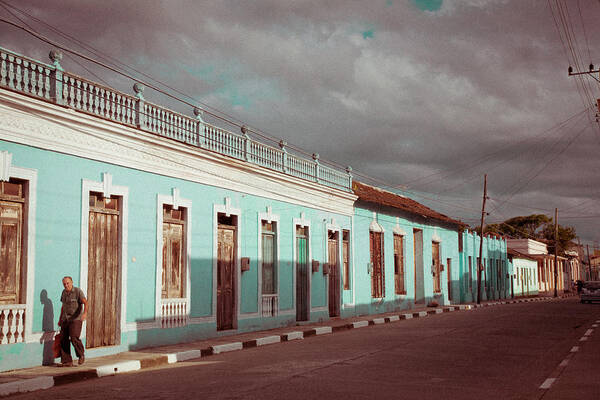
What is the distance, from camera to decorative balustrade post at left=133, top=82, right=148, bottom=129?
13.9 m

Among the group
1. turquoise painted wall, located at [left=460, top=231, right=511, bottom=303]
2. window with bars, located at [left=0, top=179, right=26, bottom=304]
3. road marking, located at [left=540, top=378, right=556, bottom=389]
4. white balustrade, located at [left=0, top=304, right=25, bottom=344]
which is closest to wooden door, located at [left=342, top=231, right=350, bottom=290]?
window with bars, located at [left=0, top=179, right=26, bottom=304]

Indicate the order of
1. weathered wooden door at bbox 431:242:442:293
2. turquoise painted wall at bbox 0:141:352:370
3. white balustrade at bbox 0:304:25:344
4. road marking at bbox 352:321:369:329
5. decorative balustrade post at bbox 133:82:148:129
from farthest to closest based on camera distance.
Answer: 1. weathered wooden door at bbox 431:242:442:293
2. road marking at bbox 352:321:369:329
3. decorative balustrade post at bbox 133:82:148:129
4. turquoise painted wall at bbox 0:141:352:370
5. white balustrade at bbox 0:304:25:344

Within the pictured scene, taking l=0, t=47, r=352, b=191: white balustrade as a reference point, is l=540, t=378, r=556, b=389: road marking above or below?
below

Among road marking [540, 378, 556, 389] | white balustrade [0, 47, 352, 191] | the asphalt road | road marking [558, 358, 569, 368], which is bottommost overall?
road marking [558, 358, 569, 368]

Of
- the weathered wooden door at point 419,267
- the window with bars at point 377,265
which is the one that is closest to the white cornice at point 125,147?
the window with bars at point 377,265

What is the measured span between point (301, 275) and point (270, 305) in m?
2.53

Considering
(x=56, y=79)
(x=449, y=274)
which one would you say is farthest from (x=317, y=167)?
(x=449, y=274)

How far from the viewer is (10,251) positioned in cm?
1095

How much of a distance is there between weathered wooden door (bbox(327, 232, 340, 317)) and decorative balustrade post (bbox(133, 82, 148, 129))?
1100 cm

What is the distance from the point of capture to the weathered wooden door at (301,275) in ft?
69.8

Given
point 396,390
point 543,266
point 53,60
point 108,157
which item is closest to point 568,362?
point 396,390

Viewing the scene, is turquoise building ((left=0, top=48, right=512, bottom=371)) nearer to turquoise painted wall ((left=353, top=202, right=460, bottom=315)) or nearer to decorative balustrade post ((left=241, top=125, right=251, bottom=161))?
decorative balustrade post ((left=241, top=125, right=251, bottom=161))

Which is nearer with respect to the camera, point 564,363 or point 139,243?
point 564,363

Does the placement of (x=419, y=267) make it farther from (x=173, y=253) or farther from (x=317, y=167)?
(x=173, y=253)
